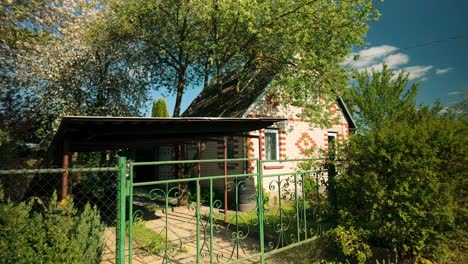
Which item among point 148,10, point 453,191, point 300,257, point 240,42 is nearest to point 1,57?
point 148,10

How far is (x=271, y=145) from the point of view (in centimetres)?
1348

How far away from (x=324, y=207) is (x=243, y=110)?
7164mm

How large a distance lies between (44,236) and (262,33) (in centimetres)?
956

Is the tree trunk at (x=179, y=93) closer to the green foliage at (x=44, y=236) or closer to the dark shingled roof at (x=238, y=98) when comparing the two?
the dark shingled roof at (x=238, y=98)

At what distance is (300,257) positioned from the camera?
5230 millimetres

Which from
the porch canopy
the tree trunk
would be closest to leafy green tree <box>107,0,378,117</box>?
the tree trunk

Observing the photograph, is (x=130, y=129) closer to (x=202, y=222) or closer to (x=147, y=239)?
(x=147, y=239)

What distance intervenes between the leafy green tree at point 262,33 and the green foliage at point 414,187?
5.88m

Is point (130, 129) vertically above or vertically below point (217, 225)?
above

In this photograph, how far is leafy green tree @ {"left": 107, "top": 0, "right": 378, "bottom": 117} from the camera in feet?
33.6

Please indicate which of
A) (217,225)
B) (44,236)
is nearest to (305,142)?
(217,225)

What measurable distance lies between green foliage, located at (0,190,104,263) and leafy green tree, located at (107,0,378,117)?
8116 millimetres

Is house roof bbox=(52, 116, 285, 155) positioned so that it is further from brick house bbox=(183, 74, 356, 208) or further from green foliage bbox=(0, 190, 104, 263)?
brick house bbox=(183, 74, 356, 208)

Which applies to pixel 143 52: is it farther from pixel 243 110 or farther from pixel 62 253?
pixel 62 253
